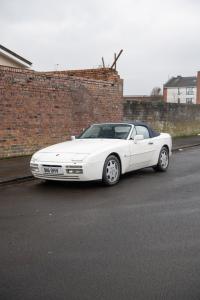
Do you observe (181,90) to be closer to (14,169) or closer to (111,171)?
(14,169)

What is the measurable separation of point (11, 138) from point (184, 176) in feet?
19.0

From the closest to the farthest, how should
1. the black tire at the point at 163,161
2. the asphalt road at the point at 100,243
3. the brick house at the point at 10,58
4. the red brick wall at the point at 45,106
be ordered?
the asphalt road at the point at 100,243
the black tire at the point at 163,161
the red brick wall at the point at 45,106
the brick house at the point at 10,58

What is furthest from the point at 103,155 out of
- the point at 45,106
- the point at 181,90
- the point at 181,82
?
the point at 181,82

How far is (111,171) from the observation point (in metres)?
9.03

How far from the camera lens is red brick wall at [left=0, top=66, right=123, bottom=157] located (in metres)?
13.7

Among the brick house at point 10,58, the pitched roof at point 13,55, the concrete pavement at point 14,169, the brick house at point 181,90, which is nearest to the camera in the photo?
the concrete pavement at point 14,169

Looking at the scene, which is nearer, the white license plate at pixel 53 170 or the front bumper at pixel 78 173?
the front bumper at pixel 78 173

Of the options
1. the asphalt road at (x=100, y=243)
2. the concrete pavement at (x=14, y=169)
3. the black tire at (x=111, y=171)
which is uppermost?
the black tire at (x=111, y=171)

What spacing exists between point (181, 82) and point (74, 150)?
358 feet

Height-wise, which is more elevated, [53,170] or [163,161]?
[53,170]

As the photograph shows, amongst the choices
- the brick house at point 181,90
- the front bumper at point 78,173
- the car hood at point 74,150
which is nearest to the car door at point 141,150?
the car hood at point 74,150

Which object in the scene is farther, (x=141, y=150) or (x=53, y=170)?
(x=141, y=150)

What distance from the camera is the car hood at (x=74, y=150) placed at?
863cm

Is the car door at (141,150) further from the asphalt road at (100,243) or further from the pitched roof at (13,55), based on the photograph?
the pitched roof at (13,55)
